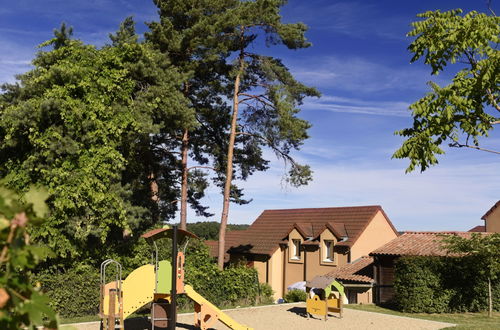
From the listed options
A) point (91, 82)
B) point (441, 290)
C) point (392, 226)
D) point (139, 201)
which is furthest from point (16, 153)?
point (392, 226)

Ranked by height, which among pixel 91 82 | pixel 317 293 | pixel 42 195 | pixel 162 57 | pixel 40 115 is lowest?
pixel 317 293

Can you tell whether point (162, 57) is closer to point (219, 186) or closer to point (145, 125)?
point (145, 125)

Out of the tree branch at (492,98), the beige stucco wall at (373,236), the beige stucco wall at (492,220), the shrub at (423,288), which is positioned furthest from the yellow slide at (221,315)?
the beige stucco wall at (492,220)

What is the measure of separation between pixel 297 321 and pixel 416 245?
1077 centimetres

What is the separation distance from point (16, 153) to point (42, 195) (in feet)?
69.2

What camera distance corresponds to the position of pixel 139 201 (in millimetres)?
25547

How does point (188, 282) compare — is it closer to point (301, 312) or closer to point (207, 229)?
point (301, 312)

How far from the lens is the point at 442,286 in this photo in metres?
22.1

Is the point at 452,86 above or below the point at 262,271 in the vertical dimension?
above

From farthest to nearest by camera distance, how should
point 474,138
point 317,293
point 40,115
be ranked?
1. point 317,293
2. point 40,115
3. point 474,138

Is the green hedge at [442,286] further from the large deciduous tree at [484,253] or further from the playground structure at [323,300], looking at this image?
the playground structure at [323,300]

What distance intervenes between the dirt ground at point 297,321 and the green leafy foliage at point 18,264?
15269 millimetres

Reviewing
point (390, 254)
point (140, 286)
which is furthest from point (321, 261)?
point (140, 286)

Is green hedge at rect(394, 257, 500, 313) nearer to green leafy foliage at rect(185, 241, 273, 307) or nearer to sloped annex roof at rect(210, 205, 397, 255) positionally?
green leafy foliage at rect(185, 241, 273, 307)
